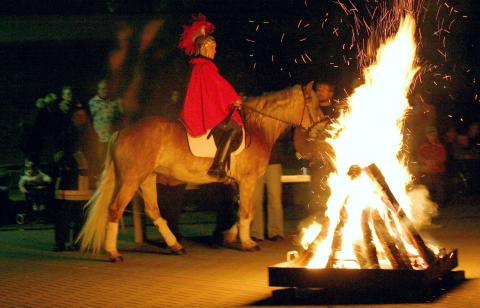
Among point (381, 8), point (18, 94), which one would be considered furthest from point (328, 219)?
point (18, 94)

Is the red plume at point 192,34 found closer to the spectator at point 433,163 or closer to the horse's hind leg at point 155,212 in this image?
the horse's hind leg at point 155,212

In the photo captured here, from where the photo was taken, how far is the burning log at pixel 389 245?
31.8 ft

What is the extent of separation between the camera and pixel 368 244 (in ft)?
32.6

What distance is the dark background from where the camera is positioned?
24.2 meters

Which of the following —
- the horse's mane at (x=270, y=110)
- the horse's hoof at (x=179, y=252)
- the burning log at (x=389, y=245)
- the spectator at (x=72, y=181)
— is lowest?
the horse's hoof at (x=179, y=252)

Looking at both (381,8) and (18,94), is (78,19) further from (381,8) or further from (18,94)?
(381,8)

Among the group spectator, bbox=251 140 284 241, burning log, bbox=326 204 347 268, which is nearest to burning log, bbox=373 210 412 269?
burning log, bbox=326 204 347 268

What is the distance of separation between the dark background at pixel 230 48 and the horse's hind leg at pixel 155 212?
372 inches

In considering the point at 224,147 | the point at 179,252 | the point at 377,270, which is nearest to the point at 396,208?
the point at 377,270

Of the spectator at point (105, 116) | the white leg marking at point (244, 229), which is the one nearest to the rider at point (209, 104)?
the white leg marking at point (244, 229)

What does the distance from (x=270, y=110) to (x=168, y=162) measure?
1.62 m

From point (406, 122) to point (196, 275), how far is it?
25.4 feet

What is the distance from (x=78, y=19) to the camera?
26531mm

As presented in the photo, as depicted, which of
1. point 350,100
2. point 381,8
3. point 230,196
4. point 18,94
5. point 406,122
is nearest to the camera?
point 350,100
